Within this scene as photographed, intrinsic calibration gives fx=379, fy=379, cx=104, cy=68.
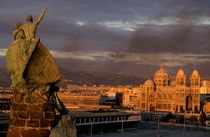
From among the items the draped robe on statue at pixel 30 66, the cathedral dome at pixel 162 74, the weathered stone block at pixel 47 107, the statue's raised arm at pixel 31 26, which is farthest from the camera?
the cathedral dome at pixel 162 74

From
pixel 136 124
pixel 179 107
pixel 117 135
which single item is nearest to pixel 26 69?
pixel 117 135

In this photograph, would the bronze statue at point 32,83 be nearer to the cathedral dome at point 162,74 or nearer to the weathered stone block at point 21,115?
the weathered stone block at point 21,115

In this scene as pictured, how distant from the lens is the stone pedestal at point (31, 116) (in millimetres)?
8516

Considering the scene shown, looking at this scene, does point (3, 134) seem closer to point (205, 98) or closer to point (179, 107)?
point (179, 107)

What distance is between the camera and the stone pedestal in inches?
335

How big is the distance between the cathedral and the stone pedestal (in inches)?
5344

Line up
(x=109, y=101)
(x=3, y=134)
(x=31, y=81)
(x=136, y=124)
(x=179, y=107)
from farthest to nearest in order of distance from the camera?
(x=109, y=101) → (x=179, y=107) → (x=136, y=124) → (x=3, y=134) → (x=31, y=81)

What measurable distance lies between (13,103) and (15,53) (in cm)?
115

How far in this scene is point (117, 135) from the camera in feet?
268

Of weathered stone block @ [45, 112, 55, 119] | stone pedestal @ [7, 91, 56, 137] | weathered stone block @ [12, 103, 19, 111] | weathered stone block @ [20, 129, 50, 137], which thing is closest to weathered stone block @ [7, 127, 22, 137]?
stone pedestal @ [7, 91, 56, 137]

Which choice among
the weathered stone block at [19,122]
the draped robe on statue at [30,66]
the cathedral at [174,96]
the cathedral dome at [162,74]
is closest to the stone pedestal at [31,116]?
the weathered stone block at [19,122]

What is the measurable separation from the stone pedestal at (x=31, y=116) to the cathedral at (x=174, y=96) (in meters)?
136

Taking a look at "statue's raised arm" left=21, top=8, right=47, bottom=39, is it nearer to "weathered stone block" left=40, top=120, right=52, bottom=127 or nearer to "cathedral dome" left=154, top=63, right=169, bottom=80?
"weathered stone block" left=40, top=120, right=52, bottom=127

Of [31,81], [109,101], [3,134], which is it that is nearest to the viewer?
[31,81]
